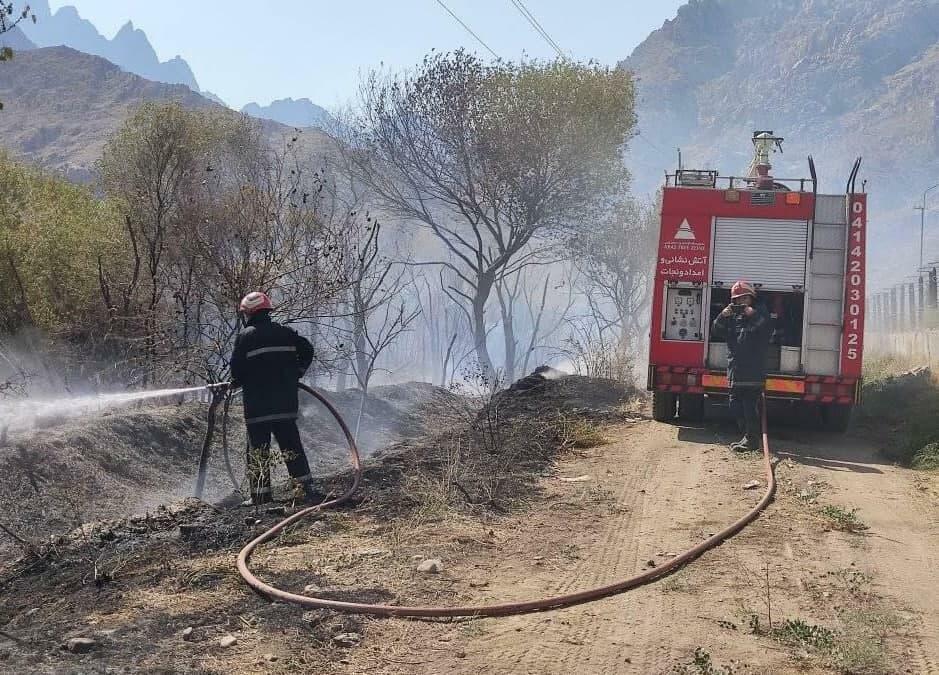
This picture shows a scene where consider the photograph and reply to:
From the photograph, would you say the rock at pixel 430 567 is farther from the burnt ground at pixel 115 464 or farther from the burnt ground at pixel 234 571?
the burnt ground at pixel 115 464

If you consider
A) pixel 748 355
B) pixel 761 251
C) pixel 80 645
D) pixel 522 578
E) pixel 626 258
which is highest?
pixel 626 258

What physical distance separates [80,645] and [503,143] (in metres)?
20.7

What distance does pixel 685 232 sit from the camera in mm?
11445

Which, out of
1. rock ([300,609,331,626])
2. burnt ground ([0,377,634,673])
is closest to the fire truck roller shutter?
burnt ground ([0,377,634,673])

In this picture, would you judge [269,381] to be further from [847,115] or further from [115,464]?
[847,115]

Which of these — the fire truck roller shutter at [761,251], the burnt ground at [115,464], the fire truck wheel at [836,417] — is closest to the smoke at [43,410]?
the burnt ground at [115,464]

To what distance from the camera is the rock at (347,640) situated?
432cm

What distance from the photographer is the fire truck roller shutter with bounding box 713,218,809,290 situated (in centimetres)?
1118

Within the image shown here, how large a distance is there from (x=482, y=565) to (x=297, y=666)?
1.78 meters

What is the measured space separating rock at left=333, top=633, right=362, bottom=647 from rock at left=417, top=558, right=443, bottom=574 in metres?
1.04

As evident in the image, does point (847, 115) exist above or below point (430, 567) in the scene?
above

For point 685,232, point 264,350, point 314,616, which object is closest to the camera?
point 314,616

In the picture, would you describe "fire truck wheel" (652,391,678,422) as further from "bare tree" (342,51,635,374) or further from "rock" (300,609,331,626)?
"bare tree" (342,51,635,374)

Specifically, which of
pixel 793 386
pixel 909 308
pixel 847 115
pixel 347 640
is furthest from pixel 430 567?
pixel 847 115
